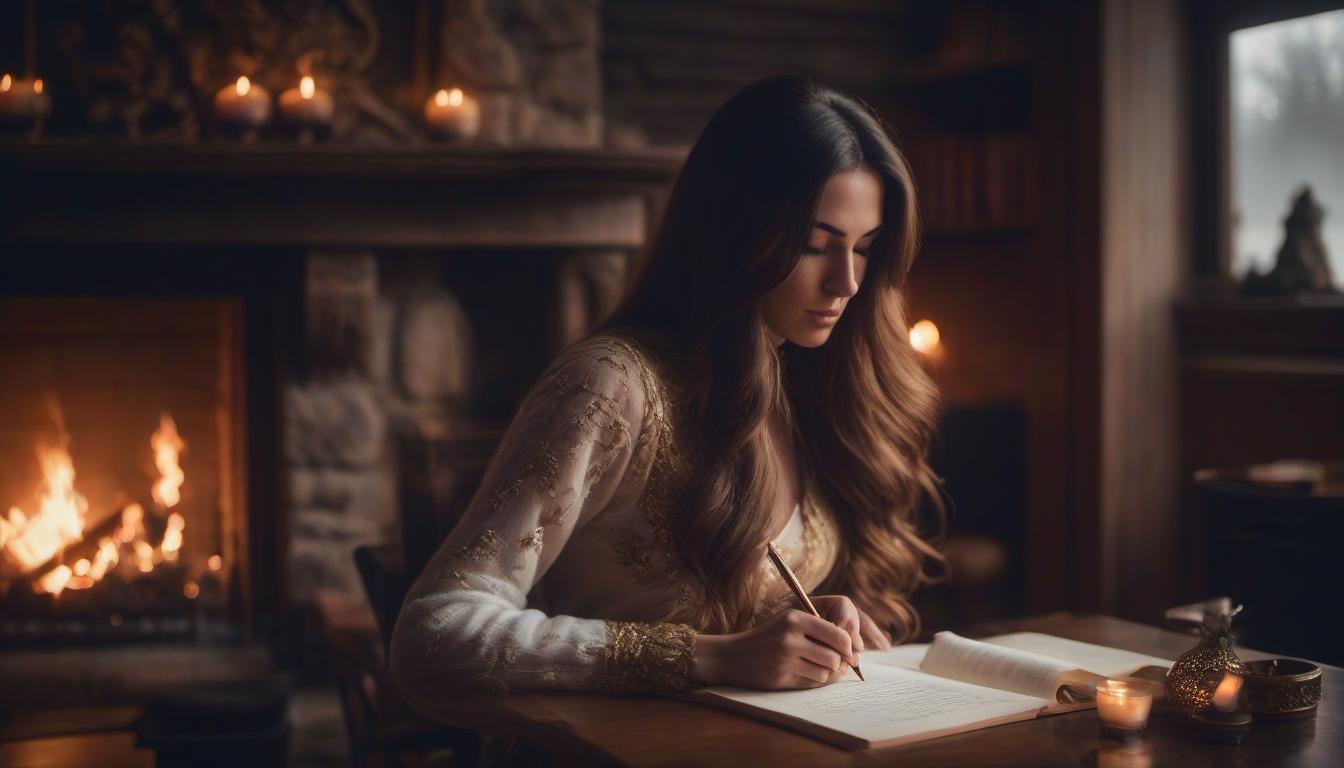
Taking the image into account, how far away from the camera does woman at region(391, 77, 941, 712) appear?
1439mm

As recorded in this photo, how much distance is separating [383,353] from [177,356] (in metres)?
0.59

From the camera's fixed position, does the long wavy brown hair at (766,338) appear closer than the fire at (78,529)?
Yes

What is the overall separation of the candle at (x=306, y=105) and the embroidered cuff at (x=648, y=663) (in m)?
2.37

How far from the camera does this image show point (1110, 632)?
177 cm

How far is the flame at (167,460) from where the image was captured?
3746 millimetres

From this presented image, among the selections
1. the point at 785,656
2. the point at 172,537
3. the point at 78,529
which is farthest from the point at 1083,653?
the point at 78,529

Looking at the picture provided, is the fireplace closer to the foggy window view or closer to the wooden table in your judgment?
the wooden table

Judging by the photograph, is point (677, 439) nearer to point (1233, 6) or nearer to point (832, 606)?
point (832, 606)

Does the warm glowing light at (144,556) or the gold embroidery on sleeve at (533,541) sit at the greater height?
the gold embroidery on sleeve at (533,541)

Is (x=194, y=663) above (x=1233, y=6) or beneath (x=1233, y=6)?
beneath

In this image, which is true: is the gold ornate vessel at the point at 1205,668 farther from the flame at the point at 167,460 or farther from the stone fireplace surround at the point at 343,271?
the flame at the point at 167,460

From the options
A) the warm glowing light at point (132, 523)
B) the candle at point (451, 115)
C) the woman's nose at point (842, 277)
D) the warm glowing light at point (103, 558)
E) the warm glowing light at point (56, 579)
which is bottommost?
the warm glowing light at point (56, 579)

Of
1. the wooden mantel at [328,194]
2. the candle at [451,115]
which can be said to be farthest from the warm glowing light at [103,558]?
the candle at [451,115]

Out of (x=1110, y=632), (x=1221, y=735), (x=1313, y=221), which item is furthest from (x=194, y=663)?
(x=1313, y=221)
